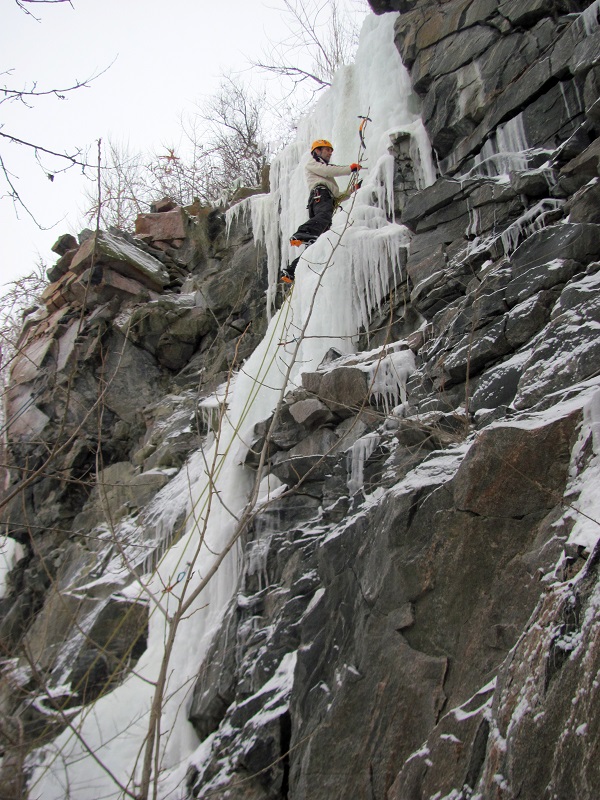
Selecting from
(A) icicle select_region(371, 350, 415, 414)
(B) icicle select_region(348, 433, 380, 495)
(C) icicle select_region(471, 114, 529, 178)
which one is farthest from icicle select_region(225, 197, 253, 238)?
(B) icicle select_region(348, 433, 380, 495)

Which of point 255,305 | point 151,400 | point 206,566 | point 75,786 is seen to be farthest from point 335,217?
point 75,786

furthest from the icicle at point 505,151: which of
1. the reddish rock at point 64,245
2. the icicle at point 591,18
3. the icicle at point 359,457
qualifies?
the reddish rock at point 64,245

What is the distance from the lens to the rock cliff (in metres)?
2.56

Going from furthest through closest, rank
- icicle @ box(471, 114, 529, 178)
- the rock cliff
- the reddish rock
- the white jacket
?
the reddish rock, the white jacket, icicle @ box(471, 114, 529, 178), the rock cliff

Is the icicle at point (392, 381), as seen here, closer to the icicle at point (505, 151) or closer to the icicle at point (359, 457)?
the icicle at point (359, 457)

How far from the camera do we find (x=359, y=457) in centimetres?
479

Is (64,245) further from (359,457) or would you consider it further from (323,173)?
(359,457)

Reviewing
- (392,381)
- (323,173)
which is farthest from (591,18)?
(392,381)

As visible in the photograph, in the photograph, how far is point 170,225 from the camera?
11.3 meters

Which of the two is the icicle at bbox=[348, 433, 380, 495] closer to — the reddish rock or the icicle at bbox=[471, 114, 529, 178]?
the icicle at bbox=[471, 114, 529, 178]

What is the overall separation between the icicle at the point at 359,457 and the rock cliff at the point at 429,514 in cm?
2

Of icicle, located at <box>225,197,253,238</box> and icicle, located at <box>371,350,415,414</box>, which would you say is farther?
icicle, located at <box>225,197,253,238</box>

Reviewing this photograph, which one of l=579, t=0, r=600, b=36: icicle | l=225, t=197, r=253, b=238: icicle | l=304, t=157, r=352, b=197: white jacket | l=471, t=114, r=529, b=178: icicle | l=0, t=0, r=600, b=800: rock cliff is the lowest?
l=0, t=0, r=600, b=800: rock cliff

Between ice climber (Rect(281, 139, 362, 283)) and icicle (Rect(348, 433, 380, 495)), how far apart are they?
9.15 ft
